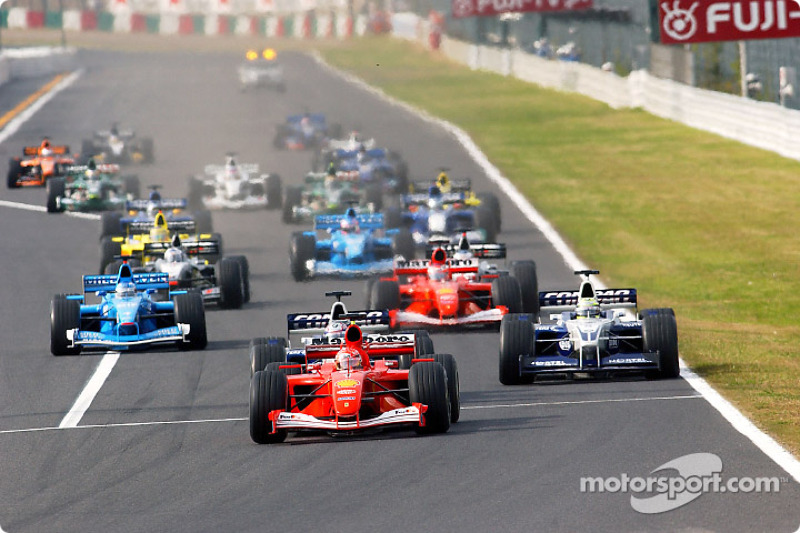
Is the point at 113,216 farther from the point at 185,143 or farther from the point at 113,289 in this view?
the point at 185,143

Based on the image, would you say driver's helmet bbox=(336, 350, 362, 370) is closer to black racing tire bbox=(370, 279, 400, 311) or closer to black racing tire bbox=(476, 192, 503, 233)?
black racing tire bbox=(370, 279, 400, 311)

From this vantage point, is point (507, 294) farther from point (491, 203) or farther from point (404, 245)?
point (491, 203)

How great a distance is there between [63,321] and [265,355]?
4.85m

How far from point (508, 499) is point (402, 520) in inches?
40.6

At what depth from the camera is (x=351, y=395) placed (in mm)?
16641

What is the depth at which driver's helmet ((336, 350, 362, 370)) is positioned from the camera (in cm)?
1716

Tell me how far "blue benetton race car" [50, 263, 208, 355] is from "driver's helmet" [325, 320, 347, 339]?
3.97m

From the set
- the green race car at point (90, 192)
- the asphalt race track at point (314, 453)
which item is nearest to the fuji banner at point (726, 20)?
the green race car at point (90, 192)

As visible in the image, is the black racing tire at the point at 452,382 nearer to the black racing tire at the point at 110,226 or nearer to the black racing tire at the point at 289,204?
the black racing tire at the point at 110,226

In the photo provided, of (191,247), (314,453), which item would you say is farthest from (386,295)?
(314,453)

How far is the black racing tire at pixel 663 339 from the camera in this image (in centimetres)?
1895

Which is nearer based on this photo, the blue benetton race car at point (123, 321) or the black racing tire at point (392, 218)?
the blue benetton race car at point (123, 321)

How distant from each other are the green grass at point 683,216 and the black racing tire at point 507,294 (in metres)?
2.19

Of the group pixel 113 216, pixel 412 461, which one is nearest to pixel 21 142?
pixel 113 216
